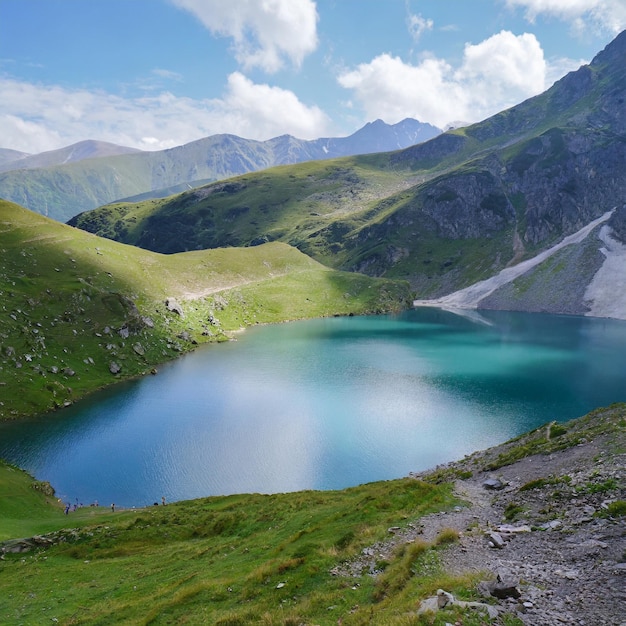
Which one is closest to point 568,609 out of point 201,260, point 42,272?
point 42,272

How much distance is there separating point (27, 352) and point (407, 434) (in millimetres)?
71319

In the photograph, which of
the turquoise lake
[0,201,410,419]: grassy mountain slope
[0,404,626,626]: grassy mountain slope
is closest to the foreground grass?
[0,404,626,626]: grassy mountain slope

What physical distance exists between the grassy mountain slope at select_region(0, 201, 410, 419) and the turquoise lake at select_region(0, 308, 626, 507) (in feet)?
27.1

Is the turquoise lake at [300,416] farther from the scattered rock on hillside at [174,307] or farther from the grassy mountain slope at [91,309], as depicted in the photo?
the scattered rock on hillside at [174,307]

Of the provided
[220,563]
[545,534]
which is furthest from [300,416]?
[545,534]

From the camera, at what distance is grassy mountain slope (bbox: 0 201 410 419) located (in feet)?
→ 273

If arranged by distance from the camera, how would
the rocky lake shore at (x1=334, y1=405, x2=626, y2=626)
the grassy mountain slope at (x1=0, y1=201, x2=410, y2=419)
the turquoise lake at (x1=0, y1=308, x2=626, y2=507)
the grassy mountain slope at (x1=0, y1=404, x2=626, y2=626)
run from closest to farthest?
the rocky lake shore at (x1=334, y1=405, x2=626, y2=626)
the grassy mountain slope at (x1=0, y1=404, x2=626, y2=626)
the turquoise lake at (x1=0, y1=308, x2=626, y2=507)
the grassy mountain slope at (x1=0, y1=201, x2=410, y2=419)

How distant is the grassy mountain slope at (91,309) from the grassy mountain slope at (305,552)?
45838 millimetres

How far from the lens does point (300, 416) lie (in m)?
71.8

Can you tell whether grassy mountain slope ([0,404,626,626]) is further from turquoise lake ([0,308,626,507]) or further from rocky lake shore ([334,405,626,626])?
turquoise lake ([0,308,626,507])

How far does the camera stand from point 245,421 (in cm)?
7019

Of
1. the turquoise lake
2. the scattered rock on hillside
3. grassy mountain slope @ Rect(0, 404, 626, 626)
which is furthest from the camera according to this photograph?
the scattered rock on hillside

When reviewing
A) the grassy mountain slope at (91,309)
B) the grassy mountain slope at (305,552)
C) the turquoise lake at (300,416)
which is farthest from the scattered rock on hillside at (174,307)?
the grassy mountain slope at (305,552)

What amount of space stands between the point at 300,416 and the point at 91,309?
224 ft
